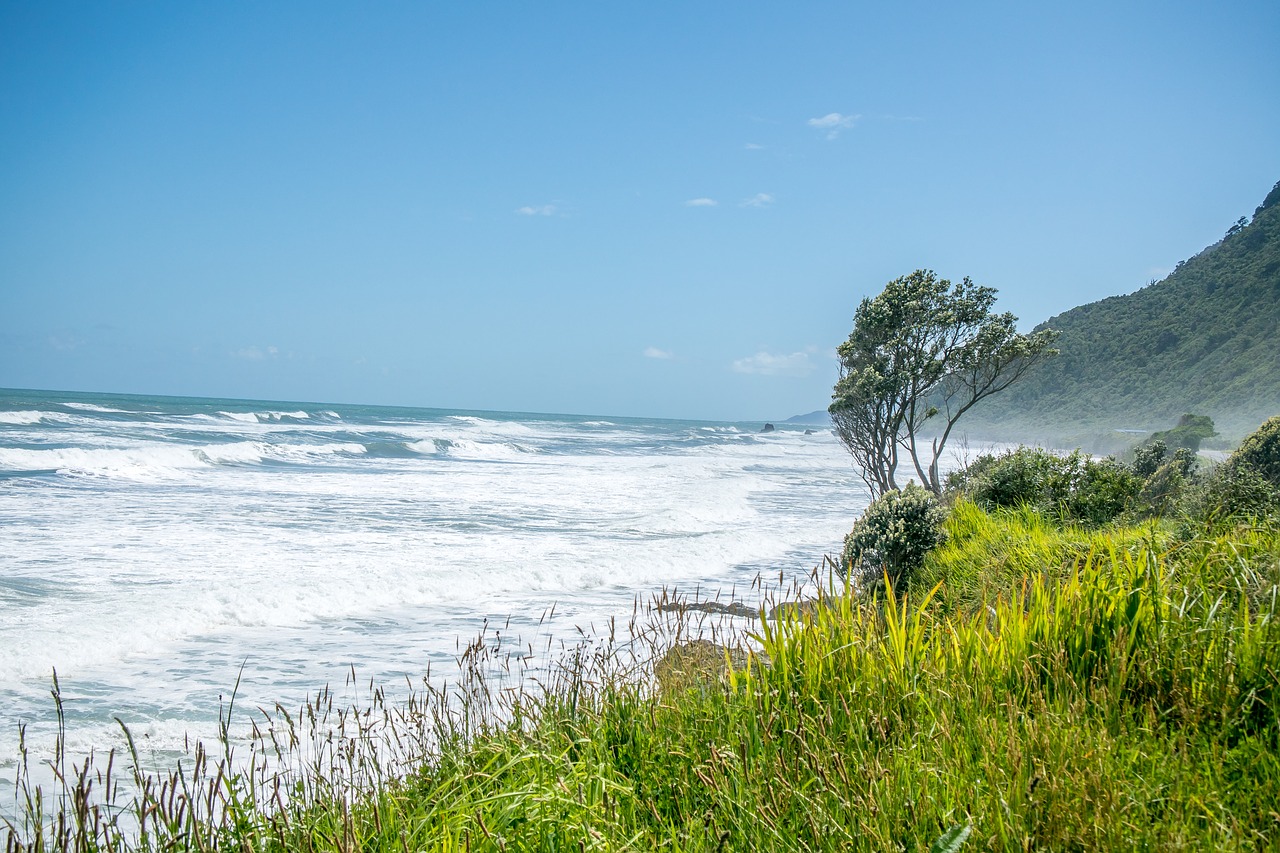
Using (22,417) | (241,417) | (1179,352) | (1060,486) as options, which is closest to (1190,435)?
(1179,352)

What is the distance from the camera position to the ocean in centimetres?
712

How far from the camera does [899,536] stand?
9.74m

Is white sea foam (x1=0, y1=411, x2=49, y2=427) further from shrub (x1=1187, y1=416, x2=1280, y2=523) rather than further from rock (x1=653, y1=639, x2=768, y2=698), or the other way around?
shrub (x1=1187, y1=416, x2=1280, y2=523)

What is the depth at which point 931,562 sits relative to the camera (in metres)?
9.41

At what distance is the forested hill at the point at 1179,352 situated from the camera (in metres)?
37.7

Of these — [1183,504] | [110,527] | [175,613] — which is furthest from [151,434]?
[1183,504]

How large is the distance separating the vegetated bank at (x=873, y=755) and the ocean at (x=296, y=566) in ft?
2.71

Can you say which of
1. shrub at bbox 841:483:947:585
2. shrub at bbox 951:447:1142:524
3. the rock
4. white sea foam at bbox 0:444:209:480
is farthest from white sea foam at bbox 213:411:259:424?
the rock

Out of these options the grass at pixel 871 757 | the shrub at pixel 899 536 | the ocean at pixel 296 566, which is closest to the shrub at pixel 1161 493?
the shrub at pixel 899 536

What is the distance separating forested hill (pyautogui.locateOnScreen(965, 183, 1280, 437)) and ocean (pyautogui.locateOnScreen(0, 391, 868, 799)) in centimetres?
2279

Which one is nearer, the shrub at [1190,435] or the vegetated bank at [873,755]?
the vegetated bank at [873,755]

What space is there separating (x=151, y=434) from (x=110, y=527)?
29.8 m

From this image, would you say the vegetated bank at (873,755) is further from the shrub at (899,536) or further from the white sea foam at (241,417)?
the white sea foam at (241,417)

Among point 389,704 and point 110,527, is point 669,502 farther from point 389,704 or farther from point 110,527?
point 389,704
